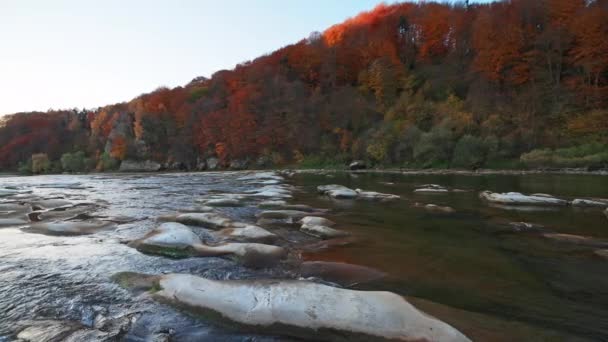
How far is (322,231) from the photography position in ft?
31.9

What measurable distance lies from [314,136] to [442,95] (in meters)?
24.4

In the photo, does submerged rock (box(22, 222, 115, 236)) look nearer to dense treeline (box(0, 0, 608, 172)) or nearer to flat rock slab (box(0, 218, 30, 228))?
flat rock slab (box(0, 218, 30, 228))

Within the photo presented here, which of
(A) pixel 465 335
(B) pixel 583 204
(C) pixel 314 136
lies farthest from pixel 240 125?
(A) pixel 465 335

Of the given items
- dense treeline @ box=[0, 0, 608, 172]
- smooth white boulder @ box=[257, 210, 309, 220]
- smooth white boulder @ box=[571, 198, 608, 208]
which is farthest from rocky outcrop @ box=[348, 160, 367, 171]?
smooth white boulder @ box=[257, 210, 309, 220]

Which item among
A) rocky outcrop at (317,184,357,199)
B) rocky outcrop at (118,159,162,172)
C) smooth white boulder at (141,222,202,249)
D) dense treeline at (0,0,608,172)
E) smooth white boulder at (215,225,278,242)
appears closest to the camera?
smooth white boulder at (141,222,202,249)

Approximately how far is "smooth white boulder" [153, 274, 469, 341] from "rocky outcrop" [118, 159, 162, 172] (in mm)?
77754

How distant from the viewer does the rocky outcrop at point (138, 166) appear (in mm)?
76062

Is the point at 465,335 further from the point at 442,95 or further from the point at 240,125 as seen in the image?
the point at 240,125

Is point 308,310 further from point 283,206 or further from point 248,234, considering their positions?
point 283,206

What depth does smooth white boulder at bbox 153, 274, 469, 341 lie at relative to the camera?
158 inches

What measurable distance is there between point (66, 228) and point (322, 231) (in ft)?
26.9

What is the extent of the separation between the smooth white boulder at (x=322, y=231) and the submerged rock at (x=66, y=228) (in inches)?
267

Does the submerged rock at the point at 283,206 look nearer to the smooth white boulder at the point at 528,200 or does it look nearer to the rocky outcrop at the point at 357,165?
the smooth white boulder at the point at 528,200

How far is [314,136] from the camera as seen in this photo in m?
63.0
